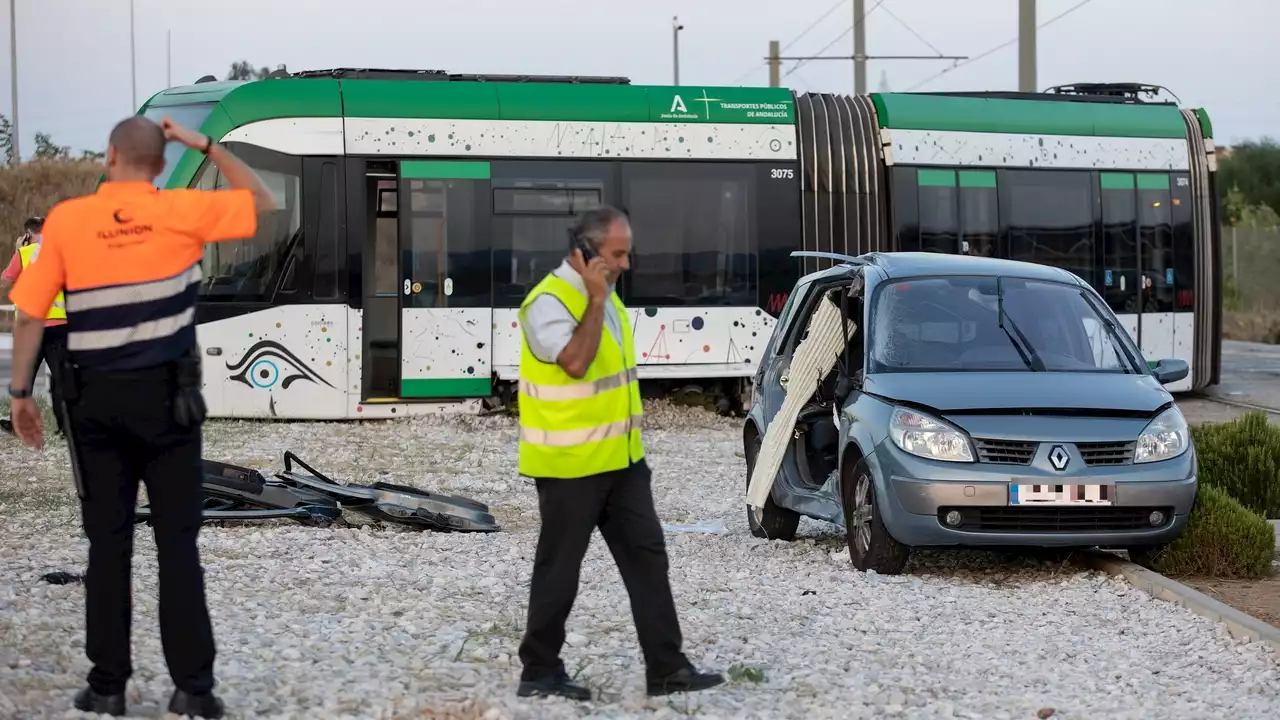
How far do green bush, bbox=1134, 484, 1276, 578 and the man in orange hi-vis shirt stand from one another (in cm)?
582

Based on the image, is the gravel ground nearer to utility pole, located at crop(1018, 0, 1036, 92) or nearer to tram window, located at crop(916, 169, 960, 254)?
tram window, located at crop(916, 169, 960, 254)

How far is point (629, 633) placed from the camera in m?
7.60

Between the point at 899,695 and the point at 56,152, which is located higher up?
the point at 56,152

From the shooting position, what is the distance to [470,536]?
10.9 meters

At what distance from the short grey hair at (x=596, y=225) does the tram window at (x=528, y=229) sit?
12.9m

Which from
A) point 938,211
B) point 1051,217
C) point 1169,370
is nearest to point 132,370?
point 1169,370

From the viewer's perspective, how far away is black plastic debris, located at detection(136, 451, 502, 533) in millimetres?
10828

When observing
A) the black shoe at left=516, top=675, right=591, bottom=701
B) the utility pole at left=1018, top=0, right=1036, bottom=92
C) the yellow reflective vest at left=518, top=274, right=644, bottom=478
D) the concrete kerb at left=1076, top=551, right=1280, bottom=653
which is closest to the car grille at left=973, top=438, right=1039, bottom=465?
the concrete kerb at left=1076, top=551, right=1280, bottom=653

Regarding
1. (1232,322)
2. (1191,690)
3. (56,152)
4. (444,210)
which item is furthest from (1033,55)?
(56,152)

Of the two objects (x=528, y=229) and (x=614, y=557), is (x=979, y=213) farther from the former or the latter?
(x=614, y=557)

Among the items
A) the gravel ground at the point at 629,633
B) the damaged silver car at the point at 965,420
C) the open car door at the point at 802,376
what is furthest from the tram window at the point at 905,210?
the open car door at the point at 802,376

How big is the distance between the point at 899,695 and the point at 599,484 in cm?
137

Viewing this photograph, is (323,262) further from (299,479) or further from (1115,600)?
(1115,600)

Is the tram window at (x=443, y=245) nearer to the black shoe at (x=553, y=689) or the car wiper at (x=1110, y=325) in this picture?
the car wiper at (x=1110, y=325)
